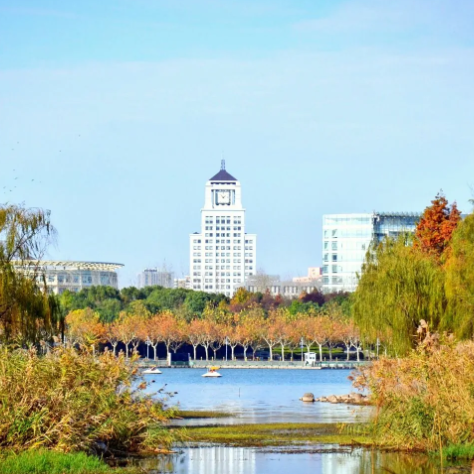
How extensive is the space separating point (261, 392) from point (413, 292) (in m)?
25.2

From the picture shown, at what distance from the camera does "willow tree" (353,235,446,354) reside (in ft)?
124

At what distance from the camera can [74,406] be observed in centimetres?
2300

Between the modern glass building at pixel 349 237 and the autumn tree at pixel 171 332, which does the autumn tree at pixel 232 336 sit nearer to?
the autumn tree at pixel 171 332

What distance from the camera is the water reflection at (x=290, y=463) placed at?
2288 centimetres

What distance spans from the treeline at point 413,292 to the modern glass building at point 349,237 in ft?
374

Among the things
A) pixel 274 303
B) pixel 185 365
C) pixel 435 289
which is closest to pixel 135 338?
pixel 185 365

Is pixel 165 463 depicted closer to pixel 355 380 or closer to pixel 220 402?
pixel 355 380

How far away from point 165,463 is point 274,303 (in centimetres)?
12712

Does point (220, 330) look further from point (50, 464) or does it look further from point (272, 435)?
point (50, 464)

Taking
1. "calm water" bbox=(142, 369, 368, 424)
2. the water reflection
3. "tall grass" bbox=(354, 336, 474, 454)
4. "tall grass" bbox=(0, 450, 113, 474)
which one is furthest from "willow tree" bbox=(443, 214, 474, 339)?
"tall grass" bbox=(0, 450, 113, 474)

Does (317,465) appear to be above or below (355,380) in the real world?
below

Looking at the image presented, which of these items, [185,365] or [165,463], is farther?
[185,365]

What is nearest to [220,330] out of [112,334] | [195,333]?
[195,333]

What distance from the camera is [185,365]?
4277 inches
